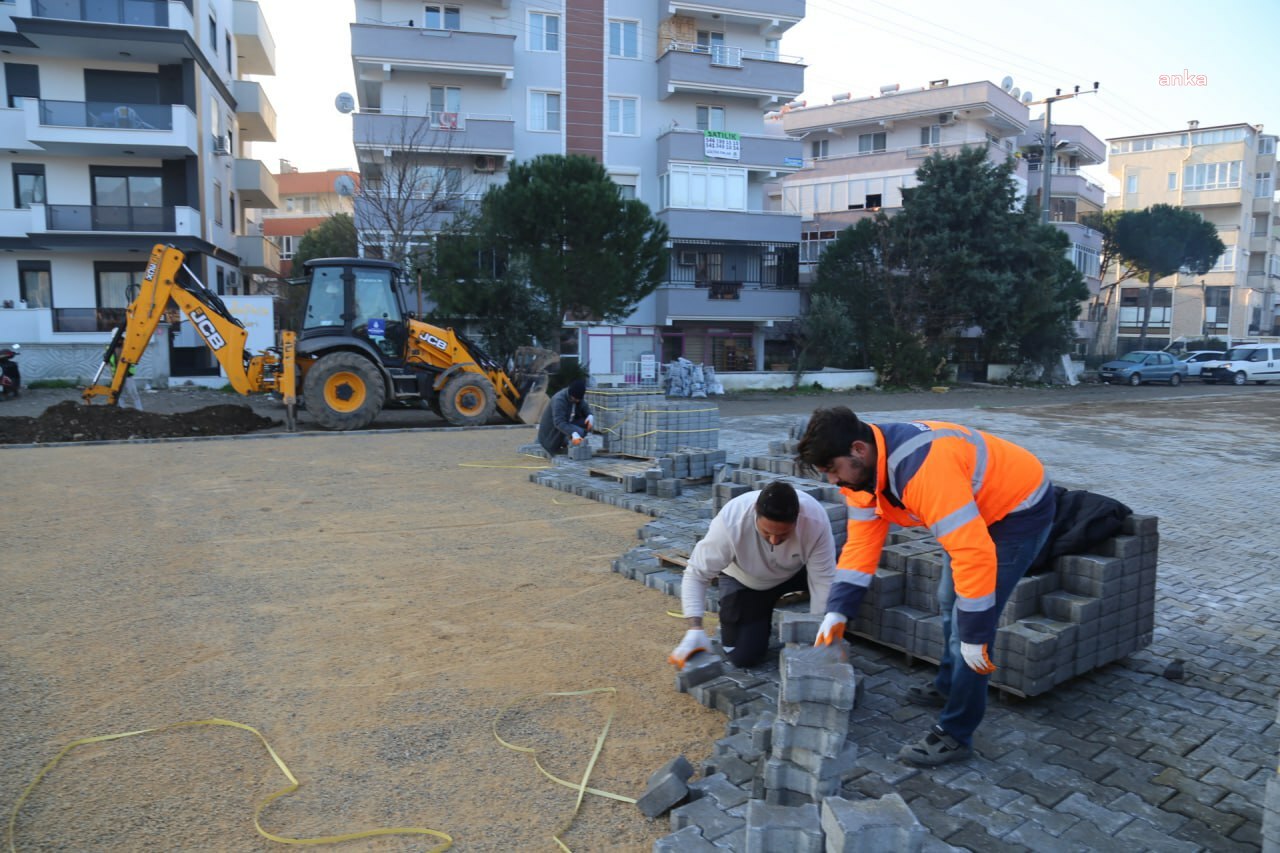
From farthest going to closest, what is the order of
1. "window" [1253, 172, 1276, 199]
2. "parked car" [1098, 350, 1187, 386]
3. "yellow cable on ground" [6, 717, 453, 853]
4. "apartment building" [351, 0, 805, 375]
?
"window" [1253, 172, 1276, 199]
"parked car" [1098, 350, 1187, 386]
"apartment building" [351, 0, 805, 375]
"yellow cable on ground" [6, 717, 453, 853]

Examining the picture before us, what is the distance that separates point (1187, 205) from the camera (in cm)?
6294

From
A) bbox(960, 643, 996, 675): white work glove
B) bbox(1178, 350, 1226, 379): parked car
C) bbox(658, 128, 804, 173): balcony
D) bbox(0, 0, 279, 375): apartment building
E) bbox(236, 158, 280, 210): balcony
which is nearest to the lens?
bbox(960, 643, 996, 675): white work glove

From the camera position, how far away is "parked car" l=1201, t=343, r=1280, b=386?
38469 mm

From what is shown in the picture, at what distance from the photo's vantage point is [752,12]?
3178 centimetres

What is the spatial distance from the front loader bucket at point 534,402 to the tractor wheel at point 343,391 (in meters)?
3.03

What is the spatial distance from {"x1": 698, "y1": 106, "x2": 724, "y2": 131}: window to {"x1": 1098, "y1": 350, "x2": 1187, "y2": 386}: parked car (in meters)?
21.1

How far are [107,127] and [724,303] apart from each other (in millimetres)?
20851

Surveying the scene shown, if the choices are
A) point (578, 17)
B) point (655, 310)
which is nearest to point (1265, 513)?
point (655, 310)

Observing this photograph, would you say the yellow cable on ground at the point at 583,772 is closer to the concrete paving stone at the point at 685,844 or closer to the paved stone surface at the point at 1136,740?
the concrete paving stone at the point at 685,844

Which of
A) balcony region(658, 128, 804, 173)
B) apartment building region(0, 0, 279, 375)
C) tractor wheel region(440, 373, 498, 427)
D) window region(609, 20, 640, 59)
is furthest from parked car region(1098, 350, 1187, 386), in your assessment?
apartment building region(0, 0, 279, 375)

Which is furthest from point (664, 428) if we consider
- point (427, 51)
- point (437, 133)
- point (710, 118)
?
point (710, 118)

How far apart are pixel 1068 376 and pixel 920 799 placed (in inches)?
1530

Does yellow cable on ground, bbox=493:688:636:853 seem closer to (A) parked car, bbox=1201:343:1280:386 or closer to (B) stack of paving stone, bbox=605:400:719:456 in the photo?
(B) stack of paving stone, bbox=605:400:719:456

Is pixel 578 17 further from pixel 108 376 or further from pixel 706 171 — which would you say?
pixel 108 376
